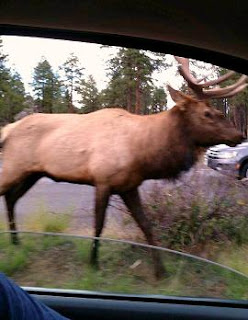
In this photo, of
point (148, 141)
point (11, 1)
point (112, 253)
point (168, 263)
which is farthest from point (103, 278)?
point (11, 1)

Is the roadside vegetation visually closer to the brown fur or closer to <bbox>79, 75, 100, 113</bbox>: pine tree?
the brown fur

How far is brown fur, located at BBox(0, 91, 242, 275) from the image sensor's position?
3.40m

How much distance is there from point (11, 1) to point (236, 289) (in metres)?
1.61

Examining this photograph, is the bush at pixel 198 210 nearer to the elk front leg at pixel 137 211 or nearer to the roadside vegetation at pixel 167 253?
the roadside vegetation at pixel 167 253

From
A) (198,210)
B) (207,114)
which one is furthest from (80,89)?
(198,210)

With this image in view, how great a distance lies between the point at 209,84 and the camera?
308 centimetres

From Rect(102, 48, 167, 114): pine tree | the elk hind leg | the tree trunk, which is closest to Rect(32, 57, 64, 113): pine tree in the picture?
Rect(102, 48, 167, 114): pine tree

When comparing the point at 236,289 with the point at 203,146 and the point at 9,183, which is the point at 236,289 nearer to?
the point at 203,146

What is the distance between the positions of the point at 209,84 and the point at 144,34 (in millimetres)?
799

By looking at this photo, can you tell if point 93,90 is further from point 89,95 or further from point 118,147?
point 118,147

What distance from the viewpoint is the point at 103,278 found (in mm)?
2914

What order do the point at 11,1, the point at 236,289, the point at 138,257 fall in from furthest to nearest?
the point at 138,257
the point at 236,289
the point at 11,1

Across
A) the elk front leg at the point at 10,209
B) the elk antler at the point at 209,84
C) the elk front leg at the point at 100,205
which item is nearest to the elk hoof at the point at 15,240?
the elk front leg at the point at 10,209

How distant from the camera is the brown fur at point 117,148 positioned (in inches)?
134
